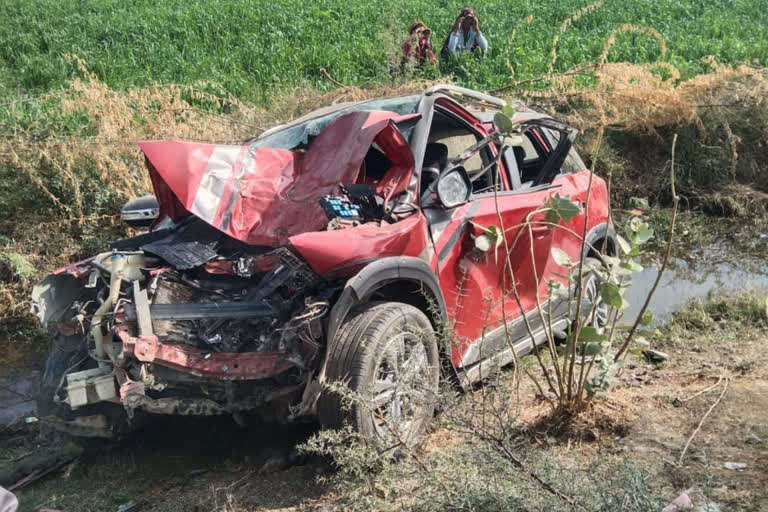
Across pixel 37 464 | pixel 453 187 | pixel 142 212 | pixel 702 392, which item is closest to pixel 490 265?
pixel 453 187

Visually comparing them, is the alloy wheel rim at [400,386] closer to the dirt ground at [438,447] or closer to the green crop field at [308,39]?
the dirt ground at [438,447]

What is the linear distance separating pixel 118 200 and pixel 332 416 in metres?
5.31

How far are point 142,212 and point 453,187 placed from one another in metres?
2.32

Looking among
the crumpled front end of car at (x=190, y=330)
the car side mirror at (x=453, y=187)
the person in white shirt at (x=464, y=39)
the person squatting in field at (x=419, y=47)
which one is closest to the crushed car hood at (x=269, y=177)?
the car side mirror at (x=453, y=187)

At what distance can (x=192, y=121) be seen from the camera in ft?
32.5

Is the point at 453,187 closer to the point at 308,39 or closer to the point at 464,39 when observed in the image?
the point at 464,39

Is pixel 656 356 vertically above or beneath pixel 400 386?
beneath

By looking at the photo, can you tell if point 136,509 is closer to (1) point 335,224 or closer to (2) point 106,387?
(2) point 106,387

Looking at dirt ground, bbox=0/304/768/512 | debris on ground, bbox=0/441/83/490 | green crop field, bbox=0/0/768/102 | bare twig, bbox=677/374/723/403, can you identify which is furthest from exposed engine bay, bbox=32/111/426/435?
green crop field, bbox=0/0/768/102

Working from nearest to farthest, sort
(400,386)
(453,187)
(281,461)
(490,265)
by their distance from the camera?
(400,386), (281,461), (453,187), (490,265)

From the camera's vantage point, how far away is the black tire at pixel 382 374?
3781 millimetres

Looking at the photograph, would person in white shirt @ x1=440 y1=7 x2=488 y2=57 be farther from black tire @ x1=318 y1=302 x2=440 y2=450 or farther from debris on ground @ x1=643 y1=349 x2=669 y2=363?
black tire @ x1=318 y1=302 x2=440 y2=450

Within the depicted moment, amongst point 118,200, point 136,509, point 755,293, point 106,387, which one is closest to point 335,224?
point 106,387

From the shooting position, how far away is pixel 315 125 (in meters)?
5.28
